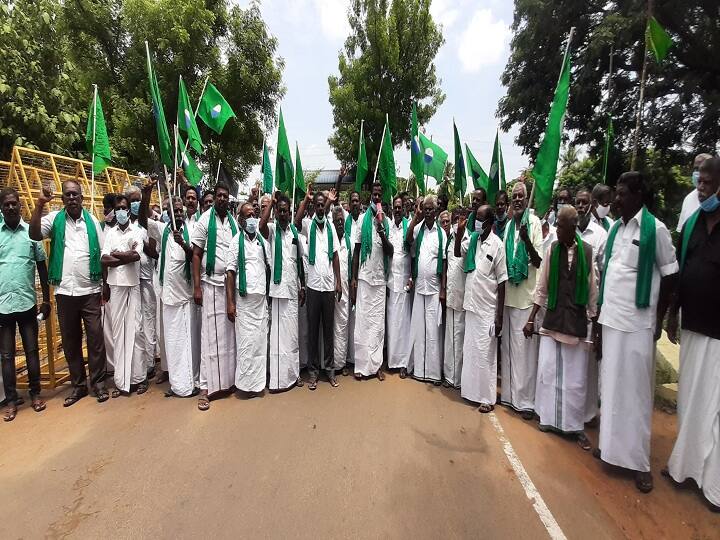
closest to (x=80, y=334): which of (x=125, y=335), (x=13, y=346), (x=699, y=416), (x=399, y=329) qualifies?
(x=125, y=335)

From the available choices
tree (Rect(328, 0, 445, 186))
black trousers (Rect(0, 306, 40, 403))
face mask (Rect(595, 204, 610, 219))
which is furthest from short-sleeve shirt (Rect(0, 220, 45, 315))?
tree (Rect(328, 0, 445, 186))

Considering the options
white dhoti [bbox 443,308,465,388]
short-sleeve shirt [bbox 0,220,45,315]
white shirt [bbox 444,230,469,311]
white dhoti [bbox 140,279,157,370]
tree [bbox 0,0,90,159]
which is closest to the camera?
short-sleeve shirt [bbox 0,220,45,315]

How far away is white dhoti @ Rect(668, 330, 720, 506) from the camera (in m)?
2.82

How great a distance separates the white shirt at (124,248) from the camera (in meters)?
4.33

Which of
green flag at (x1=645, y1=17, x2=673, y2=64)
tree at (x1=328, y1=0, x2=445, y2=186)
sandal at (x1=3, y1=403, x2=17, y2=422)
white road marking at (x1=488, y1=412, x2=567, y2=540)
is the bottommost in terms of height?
white road marking at (x1=488, y1=412, x2=567, y2=540)

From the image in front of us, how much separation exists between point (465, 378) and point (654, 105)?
14.7 meters

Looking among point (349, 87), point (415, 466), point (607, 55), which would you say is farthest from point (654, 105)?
point (415, 466)

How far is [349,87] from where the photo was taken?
58.2 feet

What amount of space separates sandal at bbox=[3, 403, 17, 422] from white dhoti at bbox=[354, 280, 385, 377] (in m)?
3.55

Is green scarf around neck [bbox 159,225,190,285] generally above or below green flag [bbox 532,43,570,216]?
below

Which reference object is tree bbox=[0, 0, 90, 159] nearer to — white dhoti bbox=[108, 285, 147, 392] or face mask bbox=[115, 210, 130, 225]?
face mask bbox=[115, 210, 130, 225]

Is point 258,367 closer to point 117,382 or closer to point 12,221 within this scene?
point 117,382

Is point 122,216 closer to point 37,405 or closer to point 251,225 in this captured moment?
point 251,225

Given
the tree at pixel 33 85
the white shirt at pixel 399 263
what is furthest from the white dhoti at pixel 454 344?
the tree at pixel 33 85
